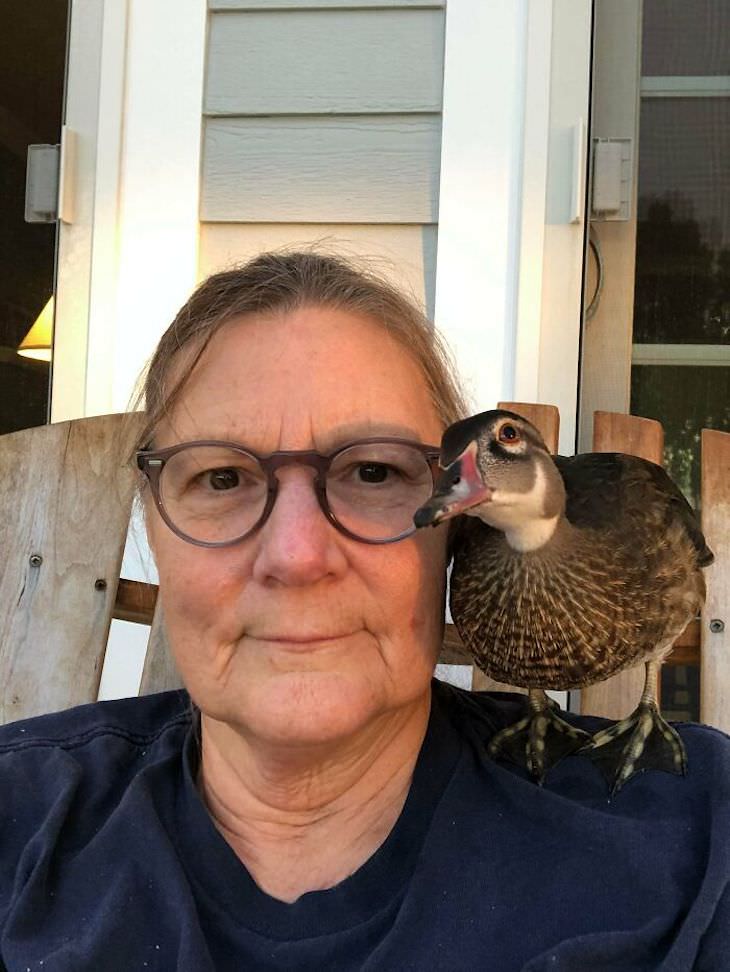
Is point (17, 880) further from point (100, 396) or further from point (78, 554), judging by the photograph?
point (100, 396)

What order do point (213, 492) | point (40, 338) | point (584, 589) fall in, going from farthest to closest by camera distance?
point (40, 338) → point (584, 589) → point (213, 492)

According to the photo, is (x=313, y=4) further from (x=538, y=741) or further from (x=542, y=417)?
(x=538, y=741)

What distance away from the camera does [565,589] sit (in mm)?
1164

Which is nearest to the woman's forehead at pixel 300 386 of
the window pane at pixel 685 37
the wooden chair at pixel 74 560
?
the wooden chair at pixel 74 560

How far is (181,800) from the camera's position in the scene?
1156mm

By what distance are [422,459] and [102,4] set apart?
1.62 meters

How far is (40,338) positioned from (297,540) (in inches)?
61.5

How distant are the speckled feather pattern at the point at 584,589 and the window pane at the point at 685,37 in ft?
4.22

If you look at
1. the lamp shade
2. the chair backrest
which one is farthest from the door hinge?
the chair backrest

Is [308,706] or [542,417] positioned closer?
[308,706]

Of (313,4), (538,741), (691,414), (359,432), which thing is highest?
(313,4)

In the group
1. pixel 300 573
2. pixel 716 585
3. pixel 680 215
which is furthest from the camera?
pixel 680 215

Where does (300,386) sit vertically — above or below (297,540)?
above

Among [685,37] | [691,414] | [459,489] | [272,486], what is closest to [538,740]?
[459,489]
